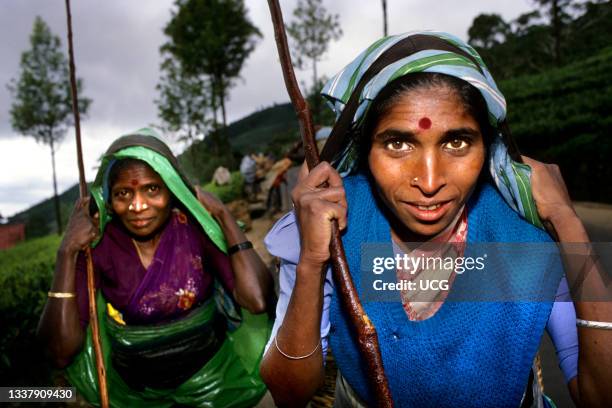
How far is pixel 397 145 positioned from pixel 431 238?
0.34m

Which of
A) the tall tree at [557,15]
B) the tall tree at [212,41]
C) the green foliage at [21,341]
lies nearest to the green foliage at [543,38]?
the tall tree at [557,15]

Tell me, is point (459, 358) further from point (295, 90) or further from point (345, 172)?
point (295, 90)

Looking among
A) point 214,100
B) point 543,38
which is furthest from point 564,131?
point 543,38

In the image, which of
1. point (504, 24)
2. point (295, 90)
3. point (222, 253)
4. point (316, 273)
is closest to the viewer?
point (295, 90)

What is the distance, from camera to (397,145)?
52.6 inches

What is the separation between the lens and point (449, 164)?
1.31 metres

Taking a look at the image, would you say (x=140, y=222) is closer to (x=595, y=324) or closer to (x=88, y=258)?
(x=88, y=258)

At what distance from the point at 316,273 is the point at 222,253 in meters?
1.62

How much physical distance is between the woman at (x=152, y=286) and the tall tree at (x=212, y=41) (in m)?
24.4

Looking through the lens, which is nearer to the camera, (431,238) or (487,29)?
(431,238)

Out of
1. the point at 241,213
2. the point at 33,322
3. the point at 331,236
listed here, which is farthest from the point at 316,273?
the point at 241,213

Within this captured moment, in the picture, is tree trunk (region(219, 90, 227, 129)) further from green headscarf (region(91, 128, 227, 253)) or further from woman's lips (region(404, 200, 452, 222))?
woman's lips (region(404, 200, 452, 222))

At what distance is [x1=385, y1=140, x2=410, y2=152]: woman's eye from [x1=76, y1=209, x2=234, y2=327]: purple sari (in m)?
1.63

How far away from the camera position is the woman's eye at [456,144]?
1322mm
